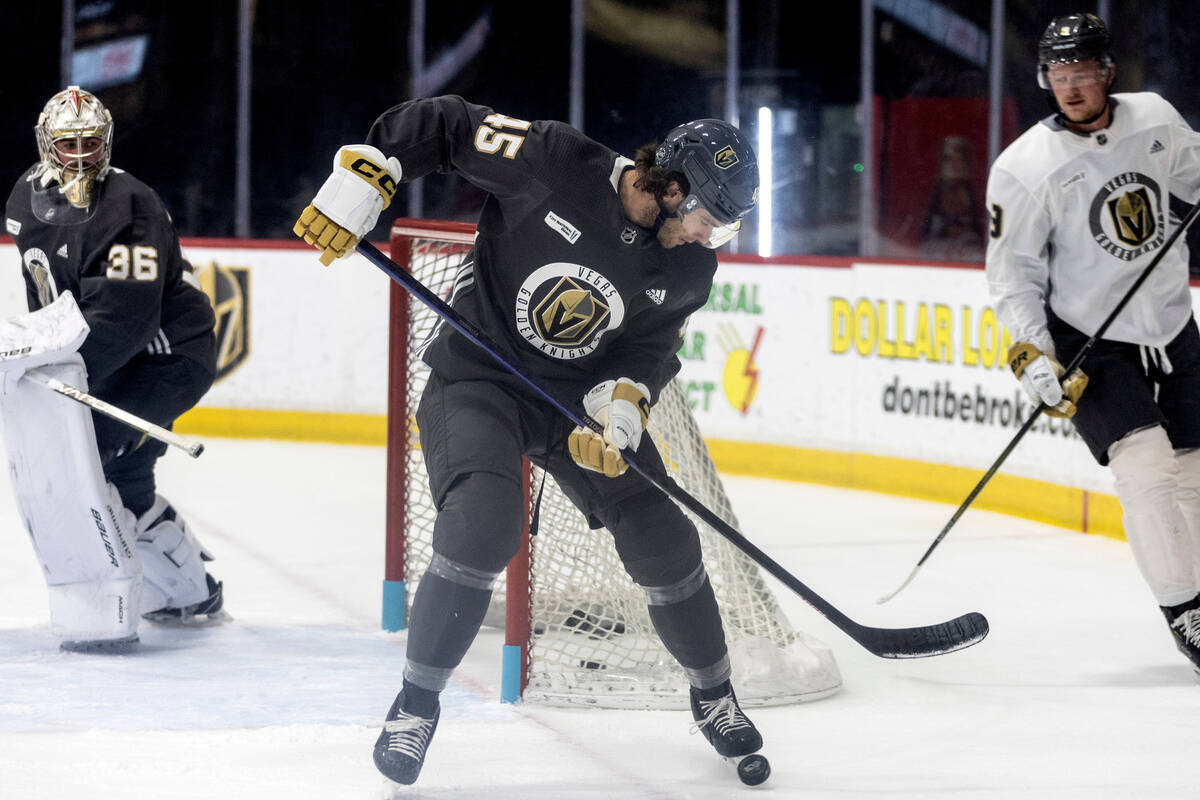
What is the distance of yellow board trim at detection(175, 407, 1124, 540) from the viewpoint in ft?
16.4

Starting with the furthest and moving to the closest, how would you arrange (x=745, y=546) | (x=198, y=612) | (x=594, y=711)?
(x=198, y=612)
(x=594, y=711)
(x=745, y=546)

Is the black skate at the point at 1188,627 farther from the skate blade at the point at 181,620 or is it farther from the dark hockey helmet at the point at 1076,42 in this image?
the skate blade at the point at 181,620

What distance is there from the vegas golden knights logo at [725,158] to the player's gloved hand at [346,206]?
0.47m

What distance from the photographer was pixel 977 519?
520 centimetres

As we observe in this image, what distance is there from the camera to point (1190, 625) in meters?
3.15

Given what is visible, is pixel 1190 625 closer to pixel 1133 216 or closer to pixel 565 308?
pixel 1133 216

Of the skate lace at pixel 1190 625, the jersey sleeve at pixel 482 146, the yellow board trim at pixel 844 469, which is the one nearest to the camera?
the jersey sleeve at pixel 482 146

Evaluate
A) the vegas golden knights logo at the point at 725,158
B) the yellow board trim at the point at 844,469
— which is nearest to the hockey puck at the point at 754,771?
the vegas golden knights logo at the point at 725,158

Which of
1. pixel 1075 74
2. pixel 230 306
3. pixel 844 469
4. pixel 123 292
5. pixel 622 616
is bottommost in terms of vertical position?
pixel 622 616

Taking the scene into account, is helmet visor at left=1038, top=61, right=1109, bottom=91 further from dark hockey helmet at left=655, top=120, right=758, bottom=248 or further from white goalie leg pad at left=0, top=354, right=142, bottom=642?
white goalie leg pad at left=0, top=354, right=142, bottom=642

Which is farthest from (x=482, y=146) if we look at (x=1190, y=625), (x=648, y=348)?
(x=1190, y=625)

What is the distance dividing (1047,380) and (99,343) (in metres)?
1.85

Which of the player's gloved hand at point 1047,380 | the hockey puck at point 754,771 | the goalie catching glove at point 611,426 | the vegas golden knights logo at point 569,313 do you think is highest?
the vegas golden knights logo at point 569,313

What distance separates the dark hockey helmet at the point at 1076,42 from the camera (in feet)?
10.4
